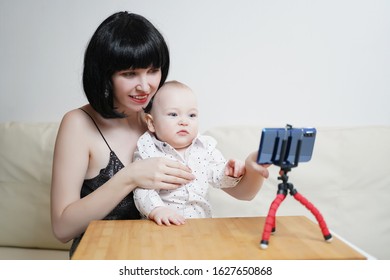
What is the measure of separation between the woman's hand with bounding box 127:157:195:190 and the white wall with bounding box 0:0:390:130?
0.77 m

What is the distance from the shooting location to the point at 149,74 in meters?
1.29

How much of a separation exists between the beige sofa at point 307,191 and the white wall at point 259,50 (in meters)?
0.16

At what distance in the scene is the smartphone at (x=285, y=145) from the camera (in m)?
0.89

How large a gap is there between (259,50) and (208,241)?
44.1 inches

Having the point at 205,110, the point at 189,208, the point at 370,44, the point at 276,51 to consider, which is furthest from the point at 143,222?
the point at 370,44

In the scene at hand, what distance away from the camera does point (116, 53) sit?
1.24 m

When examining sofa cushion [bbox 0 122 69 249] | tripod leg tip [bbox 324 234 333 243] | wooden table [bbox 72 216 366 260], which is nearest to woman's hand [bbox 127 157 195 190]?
wooden table [bbox 72 216 366 260]

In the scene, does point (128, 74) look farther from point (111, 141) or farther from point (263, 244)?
point (263, 244)

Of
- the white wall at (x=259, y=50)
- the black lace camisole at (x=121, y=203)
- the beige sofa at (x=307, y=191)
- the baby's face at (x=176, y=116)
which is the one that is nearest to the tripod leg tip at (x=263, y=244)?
the baby's face at (x=176, y=116)

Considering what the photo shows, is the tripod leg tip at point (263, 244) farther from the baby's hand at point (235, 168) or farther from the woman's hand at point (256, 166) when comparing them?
the baby's hand at point (235, 168)

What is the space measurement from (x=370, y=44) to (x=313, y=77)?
0.26 metres

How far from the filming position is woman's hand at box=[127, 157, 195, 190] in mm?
1145

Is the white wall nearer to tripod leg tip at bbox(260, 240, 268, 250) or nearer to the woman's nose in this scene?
the woman's nose

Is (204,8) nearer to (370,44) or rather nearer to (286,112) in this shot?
(286,112)
